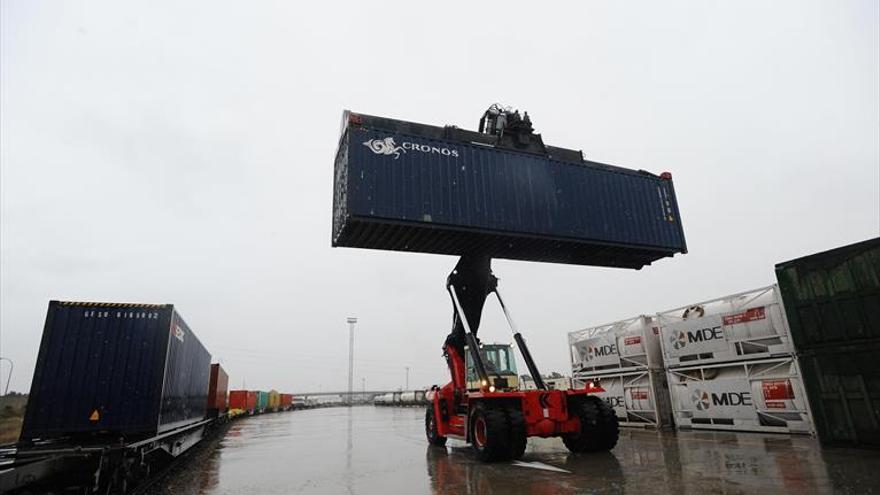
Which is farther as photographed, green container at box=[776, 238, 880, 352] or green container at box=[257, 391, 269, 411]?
green container at box=[257, 391, 269, 411]

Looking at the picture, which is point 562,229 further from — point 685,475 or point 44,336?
point 44,336

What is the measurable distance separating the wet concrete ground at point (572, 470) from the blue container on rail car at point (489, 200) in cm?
530

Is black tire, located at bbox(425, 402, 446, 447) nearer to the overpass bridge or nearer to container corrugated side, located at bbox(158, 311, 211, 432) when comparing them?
container corrugated side, located at bbox(158, 311, 211, 432)

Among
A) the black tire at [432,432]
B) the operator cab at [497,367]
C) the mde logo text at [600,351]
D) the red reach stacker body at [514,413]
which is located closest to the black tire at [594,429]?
the red reach stacker body at [514,413]

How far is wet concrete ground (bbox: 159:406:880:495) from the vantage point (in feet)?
21.5

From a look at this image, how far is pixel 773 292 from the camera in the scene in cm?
1189

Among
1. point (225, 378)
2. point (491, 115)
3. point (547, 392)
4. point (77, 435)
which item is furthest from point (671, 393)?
point (225, 378)

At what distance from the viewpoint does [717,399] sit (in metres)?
12.9

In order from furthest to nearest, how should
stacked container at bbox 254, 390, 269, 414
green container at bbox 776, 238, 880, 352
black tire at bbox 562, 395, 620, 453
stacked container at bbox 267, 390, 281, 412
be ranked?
stacked container at bbox 267, 390, 281, 412 → stacked container at bbox 254, 390, 269, 414 → black tire at bbox 562, 395, 620, 453 → green container at bbox 776, 238, 880, 352

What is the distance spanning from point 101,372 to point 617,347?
1466cm

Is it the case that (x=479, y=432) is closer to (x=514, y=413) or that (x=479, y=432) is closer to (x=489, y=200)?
(x=514, y=413)

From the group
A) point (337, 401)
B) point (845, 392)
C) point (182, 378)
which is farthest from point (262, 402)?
point (337, 401)

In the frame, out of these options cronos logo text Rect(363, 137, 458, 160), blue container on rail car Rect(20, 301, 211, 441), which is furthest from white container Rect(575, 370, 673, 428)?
blue container on rail car Rect(20, 301, 211, 441)

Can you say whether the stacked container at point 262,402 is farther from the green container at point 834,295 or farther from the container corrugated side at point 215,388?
the green container at point 834,295
